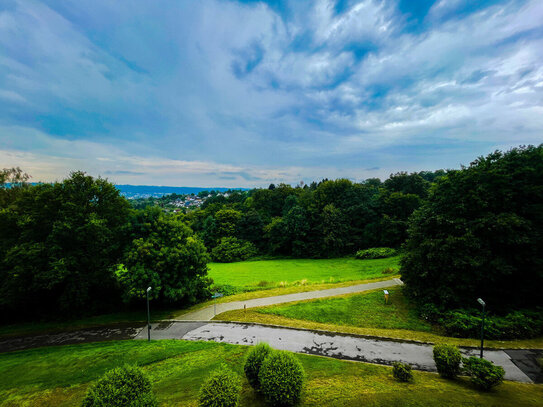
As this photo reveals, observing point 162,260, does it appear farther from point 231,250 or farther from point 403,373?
point 231,250

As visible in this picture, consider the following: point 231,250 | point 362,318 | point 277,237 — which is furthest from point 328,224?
point 362,318

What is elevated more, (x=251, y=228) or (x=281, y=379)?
(x=251, y=228)

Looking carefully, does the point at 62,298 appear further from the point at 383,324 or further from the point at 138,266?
the point at 383,324

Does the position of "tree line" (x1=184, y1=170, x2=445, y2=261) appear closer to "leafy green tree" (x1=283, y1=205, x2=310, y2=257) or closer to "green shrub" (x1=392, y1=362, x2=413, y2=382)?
"leafy green tree" (x1=283, y1=205, x2=310, y2=257)

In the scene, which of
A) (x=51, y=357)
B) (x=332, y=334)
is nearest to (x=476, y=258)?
(x=332, y=334)

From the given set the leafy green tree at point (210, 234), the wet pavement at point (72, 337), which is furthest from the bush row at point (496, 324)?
the leafy green tree at point (210, 234)

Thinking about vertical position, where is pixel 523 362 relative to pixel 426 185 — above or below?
below

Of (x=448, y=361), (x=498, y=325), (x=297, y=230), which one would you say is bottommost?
(x=498, y=325)
